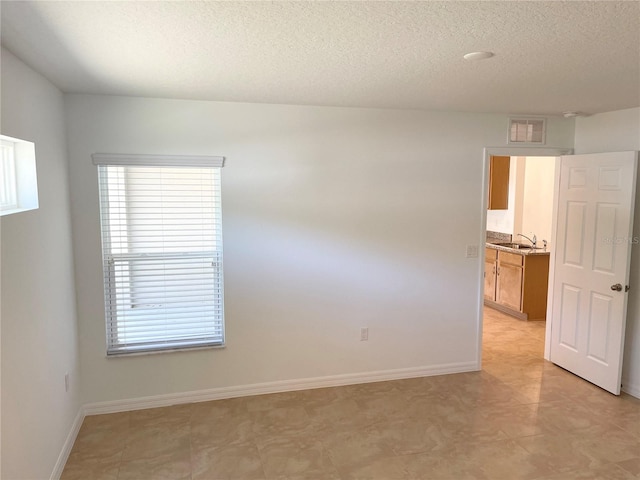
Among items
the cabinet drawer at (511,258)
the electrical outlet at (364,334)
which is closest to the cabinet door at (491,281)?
the cabinet drawer at (511,258)

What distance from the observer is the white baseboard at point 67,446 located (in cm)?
263

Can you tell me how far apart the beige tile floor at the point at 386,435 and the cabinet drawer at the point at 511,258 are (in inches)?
79.0

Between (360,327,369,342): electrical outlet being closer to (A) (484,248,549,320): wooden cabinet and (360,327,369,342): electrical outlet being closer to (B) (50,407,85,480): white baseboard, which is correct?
(B) (50,407,85,480): white baseboard

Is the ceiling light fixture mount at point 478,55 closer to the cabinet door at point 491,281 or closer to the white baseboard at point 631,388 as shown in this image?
the white baseboard at point 631,388

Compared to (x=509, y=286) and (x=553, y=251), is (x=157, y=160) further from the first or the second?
(x=509, y=286)

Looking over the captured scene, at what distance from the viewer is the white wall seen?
2.06m

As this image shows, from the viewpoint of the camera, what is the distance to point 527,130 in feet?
13.6

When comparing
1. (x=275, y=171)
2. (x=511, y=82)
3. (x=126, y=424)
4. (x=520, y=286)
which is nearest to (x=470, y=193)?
(x=511, y=82)

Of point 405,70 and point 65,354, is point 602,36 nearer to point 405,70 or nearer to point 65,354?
point 405,70

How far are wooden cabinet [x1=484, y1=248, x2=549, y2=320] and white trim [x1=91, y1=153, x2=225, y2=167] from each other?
4137 millimetres

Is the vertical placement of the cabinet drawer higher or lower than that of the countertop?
lower

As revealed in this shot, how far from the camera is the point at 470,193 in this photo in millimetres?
4051

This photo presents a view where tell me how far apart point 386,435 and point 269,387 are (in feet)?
3.56

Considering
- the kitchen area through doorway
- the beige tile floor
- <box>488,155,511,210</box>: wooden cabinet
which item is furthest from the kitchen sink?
the beige tile floor
